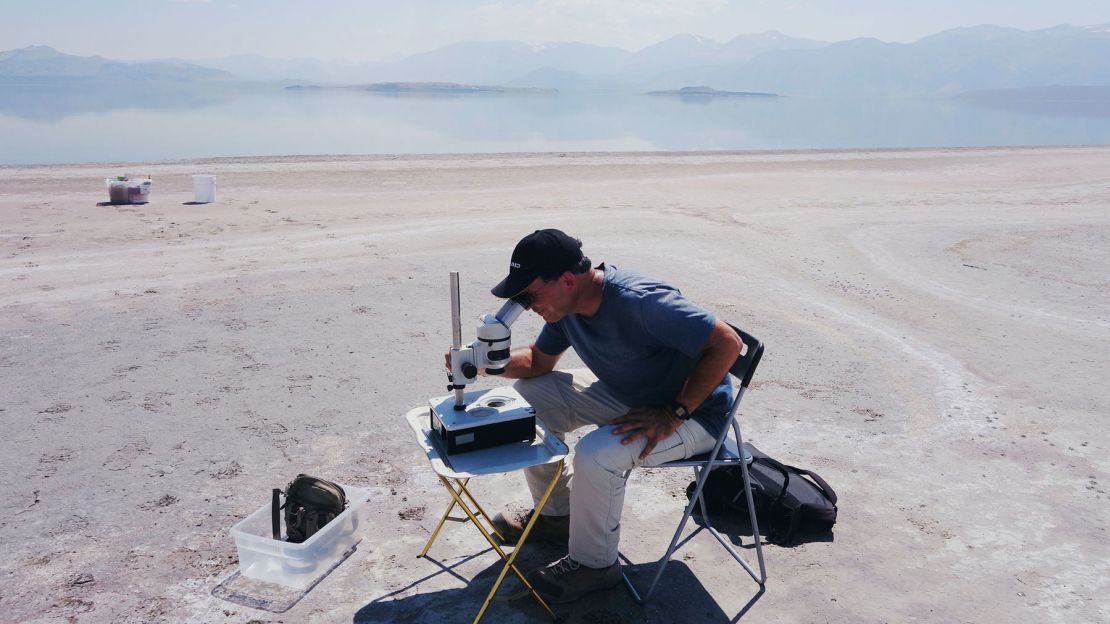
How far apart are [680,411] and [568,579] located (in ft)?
2.75

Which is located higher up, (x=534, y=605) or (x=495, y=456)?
(x=495, y=456)

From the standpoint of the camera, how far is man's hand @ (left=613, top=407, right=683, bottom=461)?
118 inches

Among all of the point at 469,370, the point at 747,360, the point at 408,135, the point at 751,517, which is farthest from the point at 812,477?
the point at 408,135

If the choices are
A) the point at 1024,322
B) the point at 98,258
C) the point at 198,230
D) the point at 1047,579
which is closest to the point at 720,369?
the point at 1047,579

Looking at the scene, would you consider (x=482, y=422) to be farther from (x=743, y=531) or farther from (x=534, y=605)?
(x=743, y=531)

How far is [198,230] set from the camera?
1066 cm

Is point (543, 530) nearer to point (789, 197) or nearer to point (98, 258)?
point (98, 258)

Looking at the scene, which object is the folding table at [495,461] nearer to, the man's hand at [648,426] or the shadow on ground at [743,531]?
the man's hand at [648,426]

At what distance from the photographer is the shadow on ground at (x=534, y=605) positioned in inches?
123

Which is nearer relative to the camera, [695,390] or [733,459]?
[695,390]

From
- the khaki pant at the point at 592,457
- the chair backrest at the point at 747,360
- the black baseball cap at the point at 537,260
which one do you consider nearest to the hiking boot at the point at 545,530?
the khaki pant at the point at 592,457

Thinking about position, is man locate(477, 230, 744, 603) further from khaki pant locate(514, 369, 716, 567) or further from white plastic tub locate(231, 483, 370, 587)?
white plastic tub locate(231, 483, 370, 587)

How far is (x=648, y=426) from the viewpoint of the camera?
9.87 ft

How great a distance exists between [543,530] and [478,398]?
84 cm
